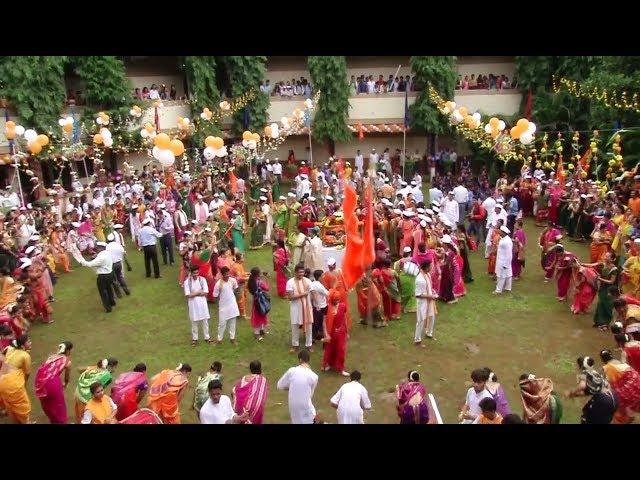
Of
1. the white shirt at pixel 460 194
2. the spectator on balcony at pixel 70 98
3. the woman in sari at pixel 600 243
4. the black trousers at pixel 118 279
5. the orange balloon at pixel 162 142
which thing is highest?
the spectator on balcony at pixel 70 98

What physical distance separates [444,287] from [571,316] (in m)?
2.07

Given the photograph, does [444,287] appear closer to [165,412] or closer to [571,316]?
[571,316]

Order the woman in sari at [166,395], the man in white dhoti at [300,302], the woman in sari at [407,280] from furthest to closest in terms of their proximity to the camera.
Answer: the woman in sari at [407,280] < the man in white dhoti at [300,302] < the woman in sari at [166,395]

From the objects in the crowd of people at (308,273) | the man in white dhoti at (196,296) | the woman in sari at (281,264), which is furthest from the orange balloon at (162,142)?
the man in white dhoti at (196,296)

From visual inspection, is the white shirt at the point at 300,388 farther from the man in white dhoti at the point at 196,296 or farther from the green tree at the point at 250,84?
the green tree at the point at 250,84

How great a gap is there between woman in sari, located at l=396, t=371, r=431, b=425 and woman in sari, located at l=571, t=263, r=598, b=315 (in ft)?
15.4

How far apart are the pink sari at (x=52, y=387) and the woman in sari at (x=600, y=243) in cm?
869

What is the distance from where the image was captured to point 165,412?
608 centimetres

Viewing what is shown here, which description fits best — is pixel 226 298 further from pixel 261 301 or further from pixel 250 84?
pixel 250 84

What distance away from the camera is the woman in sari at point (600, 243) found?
1031 cm

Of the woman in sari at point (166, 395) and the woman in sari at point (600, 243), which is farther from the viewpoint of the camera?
the woman in sari at point (600, 243)

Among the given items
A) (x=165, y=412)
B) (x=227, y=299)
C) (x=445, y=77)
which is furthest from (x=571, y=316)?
(x=445, y=77)

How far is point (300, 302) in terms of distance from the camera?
8.27m

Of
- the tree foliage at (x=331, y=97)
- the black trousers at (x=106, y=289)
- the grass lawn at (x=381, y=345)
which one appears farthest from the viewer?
the tree foliage at (x=331, y=97)
